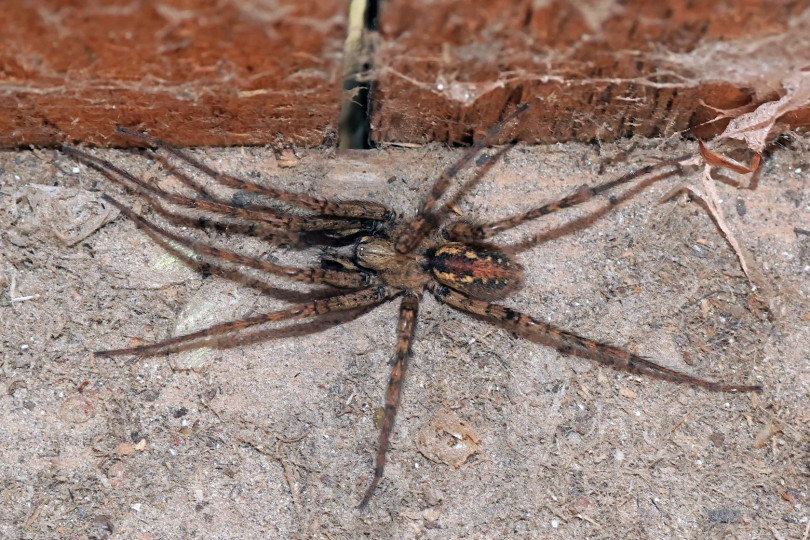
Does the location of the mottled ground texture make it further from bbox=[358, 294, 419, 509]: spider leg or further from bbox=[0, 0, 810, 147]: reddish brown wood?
bbox=[0, 0, 810, 147]: reddish brown wood

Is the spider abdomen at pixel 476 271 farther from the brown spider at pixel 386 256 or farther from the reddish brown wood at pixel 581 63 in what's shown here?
the reddish brown wood at pixel 581 63

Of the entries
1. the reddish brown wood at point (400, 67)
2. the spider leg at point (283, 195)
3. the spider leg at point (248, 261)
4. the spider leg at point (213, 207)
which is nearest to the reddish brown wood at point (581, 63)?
the reddish brown wood at point (400, 67)

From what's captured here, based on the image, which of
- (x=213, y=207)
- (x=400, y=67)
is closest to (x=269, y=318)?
(x=213, y=207)

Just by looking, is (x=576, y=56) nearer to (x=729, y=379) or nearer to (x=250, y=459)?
(x=729, y=379)

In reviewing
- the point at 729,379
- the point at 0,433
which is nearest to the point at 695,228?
the point at 729,379

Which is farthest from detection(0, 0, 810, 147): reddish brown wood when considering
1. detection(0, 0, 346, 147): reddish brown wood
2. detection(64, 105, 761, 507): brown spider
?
detection(64, 105, 761, 507): brown spider
